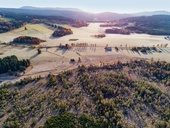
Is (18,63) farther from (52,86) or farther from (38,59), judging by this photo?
(52,86)

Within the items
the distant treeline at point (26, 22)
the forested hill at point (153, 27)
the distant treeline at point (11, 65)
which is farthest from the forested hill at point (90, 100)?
the forested hill at point (153, 27)

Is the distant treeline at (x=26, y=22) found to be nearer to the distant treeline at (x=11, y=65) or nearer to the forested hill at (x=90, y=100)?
the distant treeline at (x=11, y=65)

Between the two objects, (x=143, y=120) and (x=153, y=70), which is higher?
(x=153, y=70)

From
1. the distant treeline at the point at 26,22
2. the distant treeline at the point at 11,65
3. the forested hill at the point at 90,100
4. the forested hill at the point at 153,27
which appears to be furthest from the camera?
the forested hill at the point at 153,27

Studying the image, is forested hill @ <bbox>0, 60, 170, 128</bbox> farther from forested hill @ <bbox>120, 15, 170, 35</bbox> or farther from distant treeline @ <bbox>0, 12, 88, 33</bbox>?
forested hill @ <bbox>120, 15, 170, 35</bbox>

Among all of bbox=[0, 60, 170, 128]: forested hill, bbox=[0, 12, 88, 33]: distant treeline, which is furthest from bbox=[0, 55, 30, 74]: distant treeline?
bbox=[0, 12, 88, 33]: distant treeline

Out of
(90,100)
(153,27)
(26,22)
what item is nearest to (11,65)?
(90,100)

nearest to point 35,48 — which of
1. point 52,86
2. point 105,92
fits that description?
point 52,86

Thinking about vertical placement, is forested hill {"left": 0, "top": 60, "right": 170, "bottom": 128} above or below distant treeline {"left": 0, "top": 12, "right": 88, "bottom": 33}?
below
